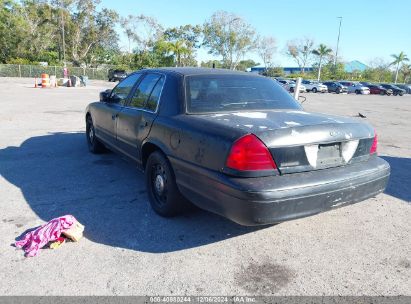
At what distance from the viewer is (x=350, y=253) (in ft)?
10.6

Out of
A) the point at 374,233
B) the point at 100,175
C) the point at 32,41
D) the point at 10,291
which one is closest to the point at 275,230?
the point at 374,233

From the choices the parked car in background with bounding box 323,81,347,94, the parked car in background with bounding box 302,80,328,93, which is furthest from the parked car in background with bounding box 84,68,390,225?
the parked car in background with bounding box 323,81,347,94

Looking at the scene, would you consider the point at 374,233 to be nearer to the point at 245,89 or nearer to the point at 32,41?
the point at 245,89

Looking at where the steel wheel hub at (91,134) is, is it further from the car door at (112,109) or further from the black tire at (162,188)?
the black tire at (162,188)

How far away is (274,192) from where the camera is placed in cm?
283

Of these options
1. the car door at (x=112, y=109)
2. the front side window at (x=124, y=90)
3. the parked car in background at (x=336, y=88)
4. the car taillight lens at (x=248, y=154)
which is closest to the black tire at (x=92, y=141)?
the car door at (x=112, y=109)

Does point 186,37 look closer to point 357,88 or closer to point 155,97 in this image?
point 357,88

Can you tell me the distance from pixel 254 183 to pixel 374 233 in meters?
1.64

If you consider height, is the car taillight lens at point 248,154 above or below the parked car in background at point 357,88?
above

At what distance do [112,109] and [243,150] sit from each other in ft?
9.44

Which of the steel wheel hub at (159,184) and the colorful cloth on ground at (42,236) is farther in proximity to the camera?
the steel wheel hub at (159,184)

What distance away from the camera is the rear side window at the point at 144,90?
433 cm

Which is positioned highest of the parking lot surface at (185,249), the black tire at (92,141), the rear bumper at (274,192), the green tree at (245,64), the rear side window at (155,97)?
the green tree at (245,64)

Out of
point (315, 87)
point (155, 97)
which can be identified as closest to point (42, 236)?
point (155, 97)
